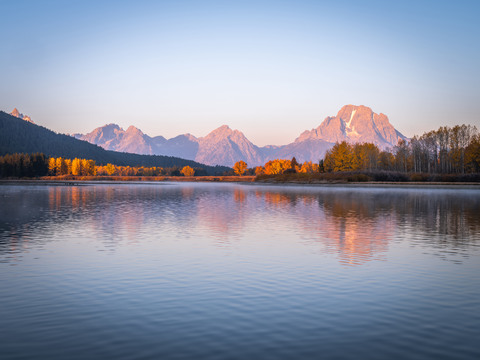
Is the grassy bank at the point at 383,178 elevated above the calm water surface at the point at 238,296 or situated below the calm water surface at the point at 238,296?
above

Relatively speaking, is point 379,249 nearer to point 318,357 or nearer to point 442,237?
point 442,237

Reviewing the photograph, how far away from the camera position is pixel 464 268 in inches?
757

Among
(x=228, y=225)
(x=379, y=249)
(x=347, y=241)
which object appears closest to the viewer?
(x=379, y=249)

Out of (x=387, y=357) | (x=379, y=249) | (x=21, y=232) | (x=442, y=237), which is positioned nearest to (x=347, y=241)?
(x=379, y=249)

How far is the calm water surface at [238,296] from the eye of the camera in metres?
10.2

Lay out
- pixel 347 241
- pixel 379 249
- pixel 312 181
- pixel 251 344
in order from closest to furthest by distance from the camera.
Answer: pixel 251 344 < pixel 379 249 < pixel 347 241 < pixel 312 181

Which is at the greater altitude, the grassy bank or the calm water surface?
the grassy bank

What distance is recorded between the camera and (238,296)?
47.4 ft

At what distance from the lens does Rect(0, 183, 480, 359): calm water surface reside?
33.3 feet

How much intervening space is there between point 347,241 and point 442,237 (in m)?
7.29

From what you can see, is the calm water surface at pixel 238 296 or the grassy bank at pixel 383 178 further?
the grassy bank at pixel 383 178

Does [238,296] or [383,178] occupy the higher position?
[383,178]

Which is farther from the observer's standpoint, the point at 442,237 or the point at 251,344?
the point at 442,237

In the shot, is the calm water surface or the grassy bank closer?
the calm water surface
